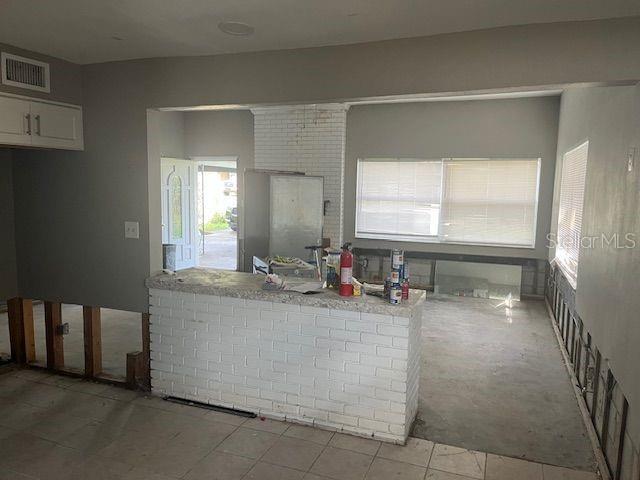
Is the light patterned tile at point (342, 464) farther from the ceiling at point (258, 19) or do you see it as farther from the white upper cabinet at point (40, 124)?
the white upper cabinet at point (40, 124)

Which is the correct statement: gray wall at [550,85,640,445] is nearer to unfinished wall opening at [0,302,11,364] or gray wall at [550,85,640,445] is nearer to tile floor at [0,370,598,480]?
tile floor at [0,370,598,480]

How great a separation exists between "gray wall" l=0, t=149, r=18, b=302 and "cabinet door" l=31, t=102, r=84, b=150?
717 mm

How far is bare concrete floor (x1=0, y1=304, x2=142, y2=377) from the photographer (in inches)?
164

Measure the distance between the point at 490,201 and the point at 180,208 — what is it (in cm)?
482

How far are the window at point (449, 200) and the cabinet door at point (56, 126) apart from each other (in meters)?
4.49

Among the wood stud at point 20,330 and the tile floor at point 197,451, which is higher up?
the wood stud at point 20,330

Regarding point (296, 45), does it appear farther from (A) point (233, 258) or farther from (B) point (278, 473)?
(A) point (233, 258)

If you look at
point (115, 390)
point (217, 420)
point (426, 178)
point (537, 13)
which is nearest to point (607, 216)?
point (537, 13)

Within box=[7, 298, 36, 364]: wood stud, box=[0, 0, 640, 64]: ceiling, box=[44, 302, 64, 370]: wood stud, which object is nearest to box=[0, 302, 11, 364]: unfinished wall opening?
box=[7, 298, 36, 364]: wood stud

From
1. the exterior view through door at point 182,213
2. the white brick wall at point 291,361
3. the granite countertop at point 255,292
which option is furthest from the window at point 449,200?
the white brick wall at point 291,361

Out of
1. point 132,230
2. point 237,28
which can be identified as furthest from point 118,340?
point 237,28

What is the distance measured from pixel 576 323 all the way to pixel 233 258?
7044 millimetres

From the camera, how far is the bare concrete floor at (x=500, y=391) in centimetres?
295

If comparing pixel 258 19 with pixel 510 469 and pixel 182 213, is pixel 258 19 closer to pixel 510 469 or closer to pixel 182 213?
pixel 510 469
